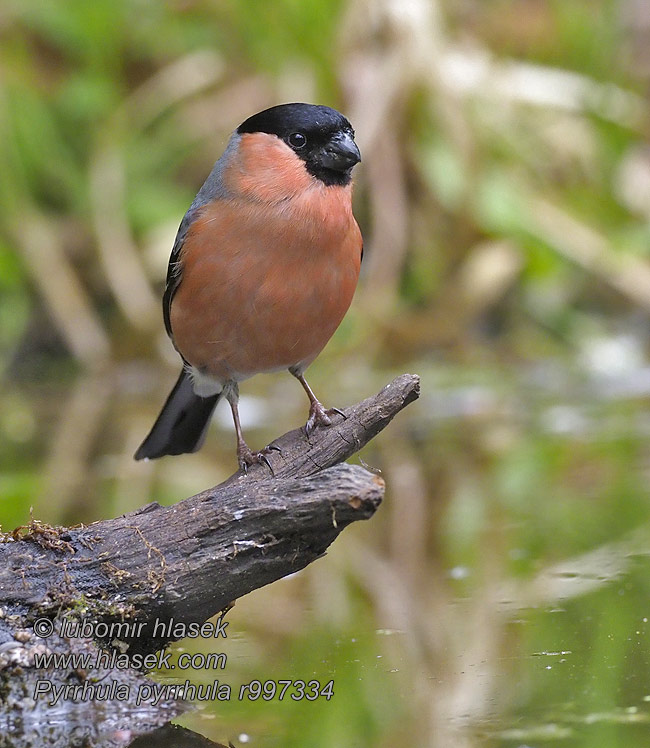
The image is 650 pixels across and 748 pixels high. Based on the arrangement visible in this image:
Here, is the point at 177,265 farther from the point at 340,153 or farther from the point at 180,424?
the point at 340,153

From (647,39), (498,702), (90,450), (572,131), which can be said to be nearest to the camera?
(498,702)

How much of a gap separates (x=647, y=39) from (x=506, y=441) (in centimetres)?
761

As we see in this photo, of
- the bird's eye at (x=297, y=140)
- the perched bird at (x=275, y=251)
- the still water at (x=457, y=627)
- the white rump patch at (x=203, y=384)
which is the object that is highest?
the bird's eye at (x=297, y=140)

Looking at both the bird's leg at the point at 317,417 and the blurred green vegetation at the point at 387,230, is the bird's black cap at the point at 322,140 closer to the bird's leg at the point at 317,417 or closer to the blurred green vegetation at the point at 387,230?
the bird's leg at the point at 317,417

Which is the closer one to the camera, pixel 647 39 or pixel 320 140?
pixel 320 140

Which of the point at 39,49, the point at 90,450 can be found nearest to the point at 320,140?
the point at 90,450

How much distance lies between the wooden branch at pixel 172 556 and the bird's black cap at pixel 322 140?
1.15 metres

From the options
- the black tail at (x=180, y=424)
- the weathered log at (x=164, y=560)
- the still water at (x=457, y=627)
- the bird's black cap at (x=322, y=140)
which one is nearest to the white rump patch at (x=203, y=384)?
the black tail at (x=180, y=424)

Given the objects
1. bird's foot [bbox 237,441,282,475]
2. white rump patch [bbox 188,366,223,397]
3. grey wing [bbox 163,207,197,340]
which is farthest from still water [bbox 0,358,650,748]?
grey wing [bbox 163,207,197,340]

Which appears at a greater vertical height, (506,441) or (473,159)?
(473,159)

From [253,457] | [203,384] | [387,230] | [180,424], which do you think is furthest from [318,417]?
[387,230]

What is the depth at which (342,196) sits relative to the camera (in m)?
3.75

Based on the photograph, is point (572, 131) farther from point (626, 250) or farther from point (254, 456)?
point (254, 456)

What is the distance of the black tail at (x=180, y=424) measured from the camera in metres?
4.34
